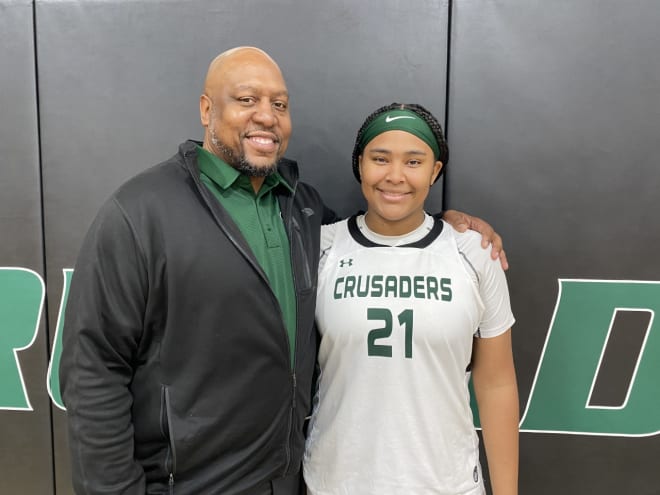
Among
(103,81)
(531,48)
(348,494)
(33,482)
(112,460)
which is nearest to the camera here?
(112,460)

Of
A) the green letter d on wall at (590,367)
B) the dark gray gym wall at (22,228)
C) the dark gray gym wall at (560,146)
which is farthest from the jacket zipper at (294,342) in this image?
the dark gray gym wall at (22,228)

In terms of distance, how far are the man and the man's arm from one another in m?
0.40

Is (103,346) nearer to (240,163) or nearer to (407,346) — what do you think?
(240,163)

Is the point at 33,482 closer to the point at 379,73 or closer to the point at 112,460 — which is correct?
the point at 112,460

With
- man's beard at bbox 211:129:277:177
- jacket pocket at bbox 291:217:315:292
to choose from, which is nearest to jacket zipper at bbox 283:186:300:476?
jacket pocket at bbox 291:217:315:292

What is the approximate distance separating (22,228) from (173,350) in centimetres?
100

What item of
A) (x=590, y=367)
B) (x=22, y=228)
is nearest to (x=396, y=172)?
(x=590, y=367)

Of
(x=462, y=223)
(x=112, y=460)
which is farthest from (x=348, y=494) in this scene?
(x=462, y=223)

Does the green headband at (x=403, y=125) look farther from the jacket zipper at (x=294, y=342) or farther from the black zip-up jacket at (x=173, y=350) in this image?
the black zip-up jacket at (x=173, y=350)

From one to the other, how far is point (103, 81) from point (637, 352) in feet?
6.25

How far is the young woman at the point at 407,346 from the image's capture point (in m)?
→ 1.10

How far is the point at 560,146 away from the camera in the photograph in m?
1.50

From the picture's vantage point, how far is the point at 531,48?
1473 mm

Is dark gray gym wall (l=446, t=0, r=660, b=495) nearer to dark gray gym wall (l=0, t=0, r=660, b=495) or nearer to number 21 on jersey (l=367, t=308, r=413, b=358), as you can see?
dark gray gym wall (l=0, t=0, r=660, b=495)
